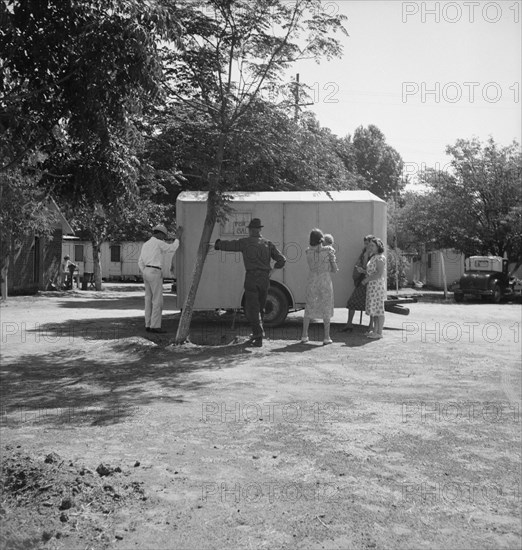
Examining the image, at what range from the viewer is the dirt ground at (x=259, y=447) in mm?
3959

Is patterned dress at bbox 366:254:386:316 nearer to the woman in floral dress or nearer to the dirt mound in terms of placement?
the woman in floral dress

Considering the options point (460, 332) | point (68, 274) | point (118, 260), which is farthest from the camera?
point (118, 260)

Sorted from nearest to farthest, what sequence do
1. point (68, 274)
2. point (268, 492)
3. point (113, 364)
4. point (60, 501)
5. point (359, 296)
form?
point (60, 501), point (268, 492), point (113, 364), point (359, 296), point (68, 274)

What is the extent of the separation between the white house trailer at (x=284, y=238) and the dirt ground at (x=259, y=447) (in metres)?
2.60

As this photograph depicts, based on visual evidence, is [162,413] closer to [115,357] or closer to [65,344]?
[115,357]

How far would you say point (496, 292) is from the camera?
25.6m

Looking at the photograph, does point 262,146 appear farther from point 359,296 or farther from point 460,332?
point 460,332

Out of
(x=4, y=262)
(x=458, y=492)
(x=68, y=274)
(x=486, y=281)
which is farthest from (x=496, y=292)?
(x=458, y=492)

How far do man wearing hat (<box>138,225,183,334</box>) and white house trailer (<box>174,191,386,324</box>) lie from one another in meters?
0.76

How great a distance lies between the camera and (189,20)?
10383mm

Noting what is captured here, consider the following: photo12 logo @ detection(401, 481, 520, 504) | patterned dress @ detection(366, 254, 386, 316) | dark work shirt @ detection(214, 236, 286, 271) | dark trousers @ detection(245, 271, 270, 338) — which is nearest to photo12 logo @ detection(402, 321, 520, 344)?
patterned dress @ detection(366, 254, 386, 316)

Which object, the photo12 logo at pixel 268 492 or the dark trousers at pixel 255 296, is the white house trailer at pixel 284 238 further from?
the photo12 logo at pixel 268 492

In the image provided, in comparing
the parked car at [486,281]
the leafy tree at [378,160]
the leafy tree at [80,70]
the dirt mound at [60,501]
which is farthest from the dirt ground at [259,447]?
the leafy tree at [378,160]

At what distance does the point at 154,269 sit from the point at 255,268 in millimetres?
2366
